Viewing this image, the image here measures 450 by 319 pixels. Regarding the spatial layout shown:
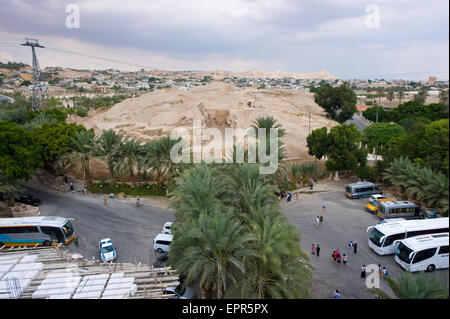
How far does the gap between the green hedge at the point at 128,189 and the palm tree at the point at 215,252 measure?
1640 cm

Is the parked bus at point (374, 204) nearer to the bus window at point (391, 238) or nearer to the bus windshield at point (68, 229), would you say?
the bus window at point (391, 238)

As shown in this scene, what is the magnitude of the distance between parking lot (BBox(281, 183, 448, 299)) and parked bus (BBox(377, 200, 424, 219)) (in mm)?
1130

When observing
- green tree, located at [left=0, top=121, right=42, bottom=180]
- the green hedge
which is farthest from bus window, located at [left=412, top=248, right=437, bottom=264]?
green tree, located at [left=0, top=121, right=42, bottom=180]

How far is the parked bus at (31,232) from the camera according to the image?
18703 mm

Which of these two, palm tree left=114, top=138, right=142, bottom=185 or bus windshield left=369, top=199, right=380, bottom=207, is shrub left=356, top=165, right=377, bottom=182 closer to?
bus windshield left=369, top=199, right=380, bottom=207

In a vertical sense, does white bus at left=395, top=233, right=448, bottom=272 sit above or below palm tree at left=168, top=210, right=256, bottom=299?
below

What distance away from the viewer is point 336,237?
65.2ft

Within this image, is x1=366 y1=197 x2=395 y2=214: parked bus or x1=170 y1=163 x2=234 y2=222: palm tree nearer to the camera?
x1=170 y1=163 x2=234 y2=222: palm tree

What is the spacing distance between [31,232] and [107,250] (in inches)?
203

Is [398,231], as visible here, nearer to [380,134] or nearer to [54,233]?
[54,233]

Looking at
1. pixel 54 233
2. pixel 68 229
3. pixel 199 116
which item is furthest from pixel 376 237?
pixel 199 116

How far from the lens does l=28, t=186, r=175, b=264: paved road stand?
61.4 feet
